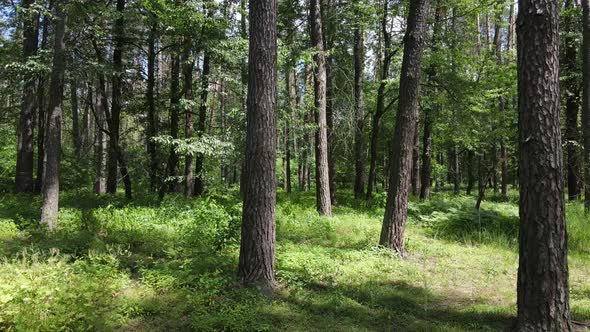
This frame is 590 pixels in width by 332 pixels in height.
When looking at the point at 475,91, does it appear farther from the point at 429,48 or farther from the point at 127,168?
the point at 127,168

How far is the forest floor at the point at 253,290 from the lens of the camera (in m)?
4.61

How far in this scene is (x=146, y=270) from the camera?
5953mm

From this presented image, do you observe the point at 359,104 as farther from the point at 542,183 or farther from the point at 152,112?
the point at 542,183

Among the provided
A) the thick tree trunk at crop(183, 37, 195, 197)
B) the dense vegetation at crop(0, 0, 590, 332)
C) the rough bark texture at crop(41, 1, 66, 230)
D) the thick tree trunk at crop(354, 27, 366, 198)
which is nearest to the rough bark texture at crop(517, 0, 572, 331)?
the dense vegetation at crop(0, 0, 590, 332)

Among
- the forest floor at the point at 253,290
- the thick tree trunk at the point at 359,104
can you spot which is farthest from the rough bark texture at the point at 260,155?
the thick tree trunk at the point at 359,104

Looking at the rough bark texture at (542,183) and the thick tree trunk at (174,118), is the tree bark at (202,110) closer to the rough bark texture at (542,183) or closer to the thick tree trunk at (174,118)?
the thick tree trunk at (174,118)

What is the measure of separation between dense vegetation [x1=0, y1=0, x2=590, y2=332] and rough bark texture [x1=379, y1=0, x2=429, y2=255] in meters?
0.03

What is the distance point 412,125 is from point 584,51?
27.6ft

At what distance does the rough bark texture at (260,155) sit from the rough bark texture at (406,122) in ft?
9.61

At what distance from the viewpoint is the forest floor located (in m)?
4.61

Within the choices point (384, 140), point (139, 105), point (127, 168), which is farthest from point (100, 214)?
point (384, 140)

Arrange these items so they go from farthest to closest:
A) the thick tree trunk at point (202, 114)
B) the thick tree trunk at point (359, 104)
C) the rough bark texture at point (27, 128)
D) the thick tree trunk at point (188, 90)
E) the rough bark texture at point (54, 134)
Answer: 1. the thick tree trunk at point (359, 104)
2. the rough bark texture at point (27, 128)
3. the thick tree trunk at point (202, 114)
4. the thick tree trunk at point (188, 90)
5. the rough bark texture at point (54, 134)

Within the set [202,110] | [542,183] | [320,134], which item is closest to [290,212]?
[320,134]

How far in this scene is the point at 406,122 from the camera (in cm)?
759
